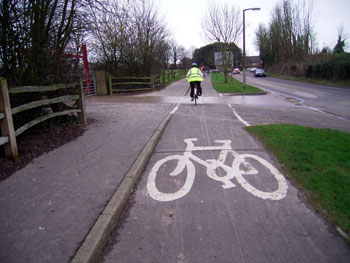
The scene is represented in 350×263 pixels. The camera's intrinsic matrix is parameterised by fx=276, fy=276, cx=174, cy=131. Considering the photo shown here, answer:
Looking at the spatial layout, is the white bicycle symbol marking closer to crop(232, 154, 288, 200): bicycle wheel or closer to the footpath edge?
crop(232, 154, 288, 200): bicycle wheel

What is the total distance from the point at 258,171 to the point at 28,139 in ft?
16.1

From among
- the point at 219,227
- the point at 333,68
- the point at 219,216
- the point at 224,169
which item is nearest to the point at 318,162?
the point at 224,169

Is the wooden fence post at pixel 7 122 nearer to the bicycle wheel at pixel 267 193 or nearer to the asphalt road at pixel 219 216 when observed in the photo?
the asphalt road at pixel 219 216

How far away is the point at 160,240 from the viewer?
2742mm

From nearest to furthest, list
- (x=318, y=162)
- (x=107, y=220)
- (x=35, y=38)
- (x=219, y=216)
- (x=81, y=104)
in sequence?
(x=107, y=220), (x=219, y=216), (x=318, y=162), (x=35, y=38), (x=81, y=104)

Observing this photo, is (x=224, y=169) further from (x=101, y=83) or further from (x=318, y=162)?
(x=101, y=83)

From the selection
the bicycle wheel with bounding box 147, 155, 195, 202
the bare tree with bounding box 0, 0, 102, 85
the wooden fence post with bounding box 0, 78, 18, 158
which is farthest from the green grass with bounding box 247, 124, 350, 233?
the bare tree with bounding box 0, 0, 102, 85

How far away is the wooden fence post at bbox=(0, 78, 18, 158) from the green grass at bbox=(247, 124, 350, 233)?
4637 millimetres

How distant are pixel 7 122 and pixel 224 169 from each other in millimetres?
3712

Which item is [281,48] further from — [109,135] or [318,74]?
[109,135]

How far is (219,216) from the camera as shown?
3186mm

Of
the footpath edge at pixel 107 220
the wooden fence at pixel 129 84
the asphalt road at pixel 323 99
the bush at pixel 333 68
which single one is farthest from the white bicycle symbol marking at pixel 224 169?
the bush at pixel 333 68

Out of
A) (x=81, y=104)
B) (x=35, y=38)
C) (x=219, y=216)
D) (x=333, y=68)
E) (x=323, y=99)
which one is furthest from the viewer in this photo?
(x=333, y=68)

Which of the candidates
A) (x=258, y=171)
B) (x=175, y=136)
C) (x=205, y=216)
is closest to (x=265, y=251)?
(x=205, y=216)
